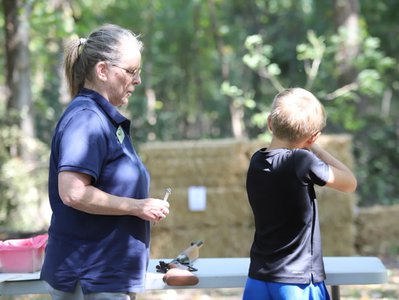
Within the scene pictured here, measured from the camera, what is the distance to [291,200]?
2.71 m

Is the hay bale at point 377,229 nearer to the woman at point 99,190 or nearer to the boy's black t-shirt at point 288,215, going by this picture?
the boy's black t-shirt at point 288,215

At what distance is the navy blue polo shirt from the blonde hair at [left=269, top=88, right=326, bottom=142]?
0.59 meters

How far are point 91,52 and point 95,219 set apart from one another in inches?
23.7

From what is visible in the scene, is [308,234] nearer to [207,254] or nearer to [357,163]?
[207,254]

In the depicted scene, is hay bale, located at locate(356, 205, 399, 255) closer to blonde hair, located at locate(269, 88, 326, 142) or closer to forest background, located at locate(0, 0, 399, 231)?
forest background, located at locate(0, 0, 399, 231)

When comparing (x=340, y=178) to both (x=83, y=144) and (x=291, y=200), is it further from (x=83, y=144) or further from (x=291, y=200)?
(x=83, y=144)

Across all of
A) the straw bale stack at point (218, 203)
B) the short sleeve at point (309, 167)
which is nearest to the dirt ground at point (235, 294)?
the straw bale stack at point (218, 203)

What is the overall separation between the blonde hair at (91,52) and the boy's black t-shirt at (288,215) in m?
0.70

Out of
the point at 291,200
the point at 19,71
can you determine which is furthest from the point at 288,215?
the point at 19,71

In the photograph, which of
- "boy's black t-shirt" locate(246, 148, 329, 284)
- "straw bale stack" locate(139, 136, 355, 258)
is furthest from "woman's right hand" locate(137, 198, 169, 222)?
"straw bale stack" locate(139, 136, 355, 258)

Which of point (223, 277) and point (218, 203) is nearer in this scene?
point (223, 277)

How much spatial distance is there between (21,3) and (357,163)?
5188 millimetres

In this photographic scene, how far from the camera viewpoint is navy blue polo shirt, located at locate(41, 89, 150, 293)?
7.88 ft

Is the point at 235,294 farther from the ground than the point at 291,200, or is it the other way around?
the point at 291,200
